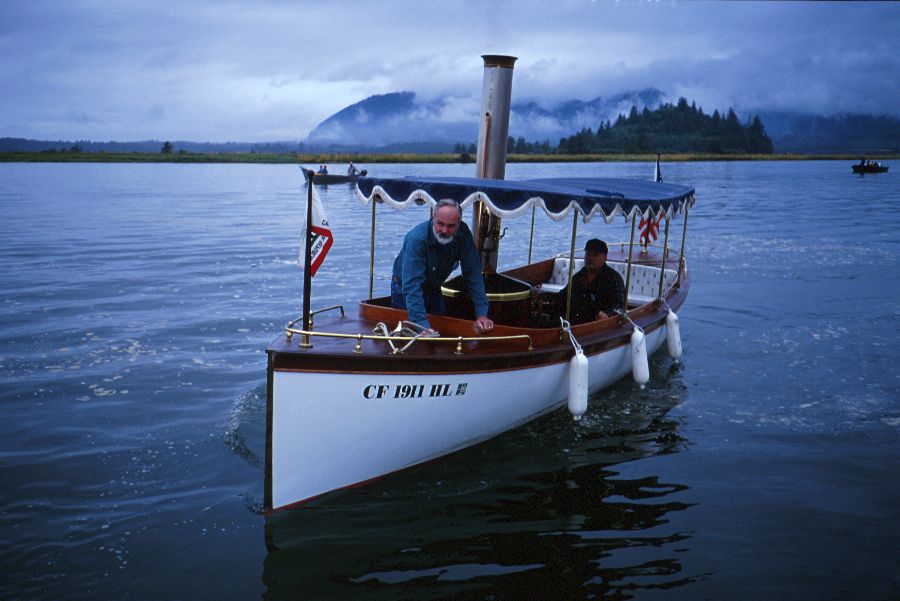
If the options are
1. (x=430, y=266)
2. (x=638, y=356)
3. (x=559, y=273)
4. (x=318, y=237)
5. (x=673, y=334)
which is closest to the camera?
(x=318, y=237)

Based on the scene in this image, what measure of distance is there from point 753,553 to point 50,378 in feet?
31.1

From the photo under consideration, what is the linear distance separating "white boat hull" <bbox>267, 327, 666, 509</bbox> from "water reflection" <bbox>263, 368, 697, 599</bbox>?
34cm

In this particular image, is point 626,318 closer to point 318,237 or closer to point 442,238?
point 442,238

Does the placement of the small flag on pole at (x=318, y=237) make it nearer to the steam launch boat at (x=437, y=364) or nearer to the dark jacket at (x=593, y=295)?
the steam launch boat at (x=437, y=364)

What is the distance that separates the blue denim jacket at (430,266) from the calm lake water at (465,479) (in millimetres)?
1701

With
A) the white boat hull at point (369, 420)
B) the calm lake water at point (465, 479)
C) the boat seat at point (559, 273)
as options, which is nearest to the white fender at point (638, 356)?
the calm lake water at point (465, 479)

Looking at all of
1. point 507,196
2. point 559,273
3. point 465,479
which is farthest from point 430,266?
point 559,273

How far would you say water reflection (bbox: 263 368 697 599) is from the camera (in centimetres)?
612

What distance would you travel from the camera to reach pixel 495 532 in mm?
6918

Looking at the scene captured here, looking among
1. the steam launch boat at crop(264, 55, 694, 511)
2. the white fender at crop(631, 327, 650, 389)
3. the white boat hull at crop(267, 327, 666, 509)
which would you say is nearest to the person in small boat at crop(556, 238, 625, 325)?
the steam launch boat at crop(264, 55, 694, 511)

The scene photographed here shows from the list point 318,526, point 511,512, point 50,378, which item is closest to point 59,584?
point 318,526

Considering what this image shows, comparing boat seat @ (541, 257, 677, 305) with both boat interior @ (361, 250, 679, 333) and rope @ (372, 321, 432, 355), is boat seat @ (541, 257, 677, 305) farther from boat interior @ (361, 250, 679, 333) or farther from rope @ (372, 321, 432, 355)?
rope @ (372, 321, 432, 355)

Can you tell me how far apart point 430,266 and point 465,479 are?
2279mm

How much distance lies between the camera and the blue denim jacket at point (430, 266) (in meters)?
7.40
